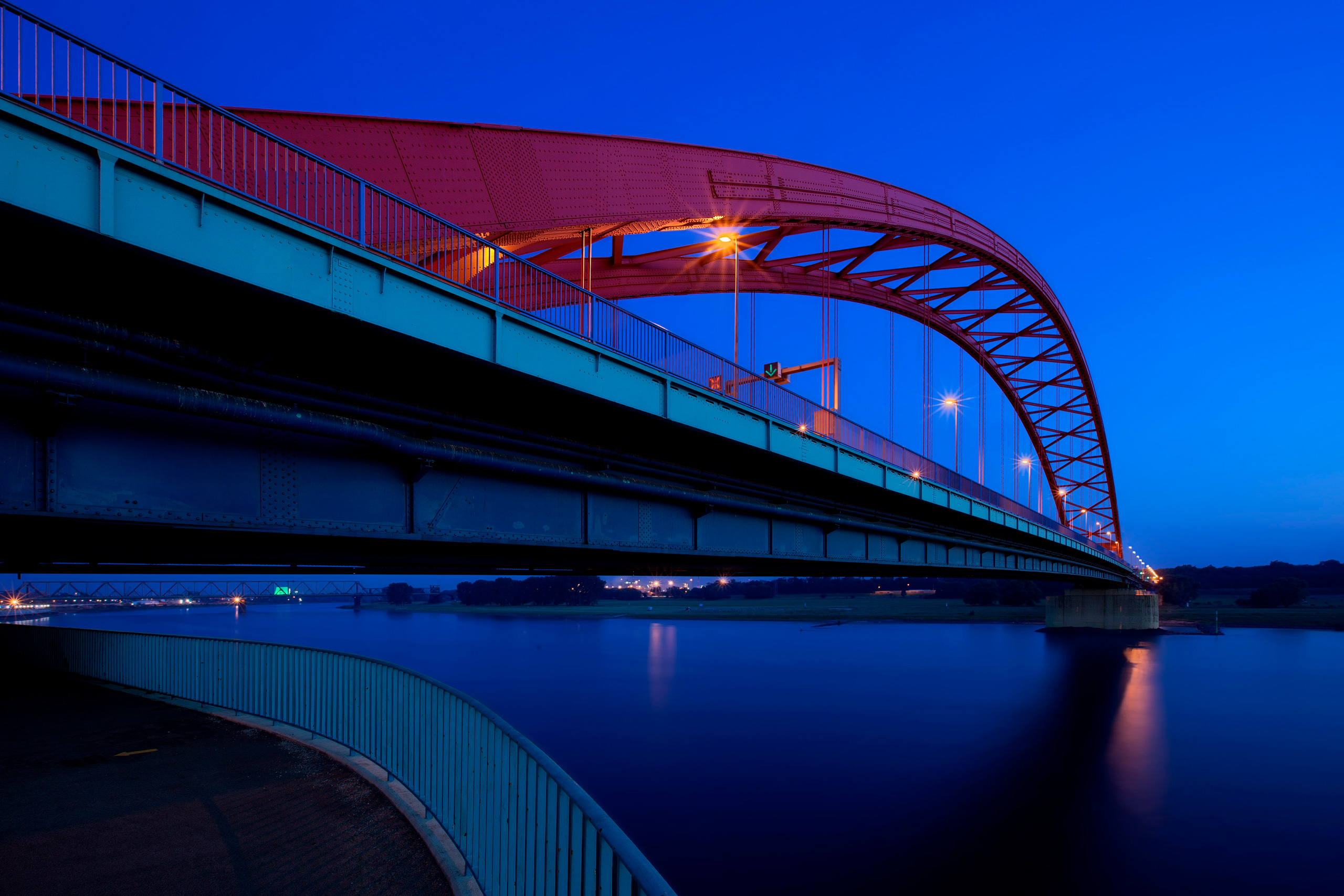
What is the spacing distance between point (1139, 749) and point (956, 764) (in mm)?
7811

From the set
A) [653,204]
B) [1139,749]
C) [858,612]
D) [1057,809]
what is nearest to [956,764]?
[1057,809]

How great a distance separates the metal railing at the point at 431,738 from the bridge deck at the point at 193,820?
0.59 m

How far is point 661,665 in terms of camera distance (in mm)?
49906

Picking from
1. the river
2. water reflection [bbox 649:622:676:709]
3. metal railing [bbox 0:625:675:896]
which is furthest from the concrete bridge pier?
metal railing [bbox 0:625:675:896]

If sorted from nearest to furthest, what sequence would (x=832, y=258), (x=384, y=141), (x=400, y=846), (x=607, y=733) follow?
(x=400, y=846), (x=384, y=141), (x=607, y=733), (x=832, y=258)

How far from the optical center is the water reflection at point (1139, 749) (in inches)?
817

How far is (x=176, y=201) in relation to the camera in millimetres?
6133

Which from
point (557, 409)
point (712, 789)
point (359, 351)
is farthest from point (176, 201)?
point (712, 789)

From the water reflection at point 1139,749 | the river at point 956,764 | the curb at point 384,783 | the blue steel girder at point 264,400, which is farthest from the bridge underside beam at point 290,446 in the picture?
the water reflection at point 1139,749

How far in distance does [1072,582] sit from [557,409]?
64.0m

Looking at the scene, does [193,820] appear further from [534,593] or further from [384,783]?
[534,593]

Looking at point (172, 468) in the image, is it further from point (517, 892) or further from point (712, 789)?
point (712, 789)

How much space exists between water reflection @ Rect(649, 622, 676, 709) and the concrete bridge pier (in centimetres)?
3742

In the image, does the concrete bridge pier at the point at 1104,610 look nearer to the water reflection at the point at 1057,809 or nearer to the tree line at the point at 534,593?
the water reflection at the point at 1057,809
